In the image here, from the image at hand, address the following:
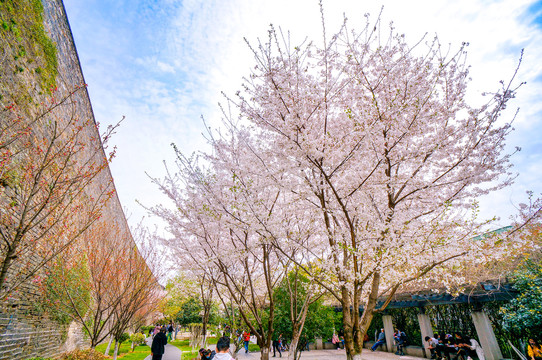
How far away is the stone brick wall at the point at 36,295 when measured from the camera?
5.71 meters

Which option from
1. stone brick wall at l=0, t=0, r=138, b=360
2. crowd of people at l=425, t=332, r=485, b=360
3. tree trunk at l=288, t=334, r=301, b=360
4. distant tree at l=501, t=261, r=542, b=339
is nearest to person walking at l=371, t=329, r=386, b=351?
crowd of people at l=425, t=332, r=485, b=360

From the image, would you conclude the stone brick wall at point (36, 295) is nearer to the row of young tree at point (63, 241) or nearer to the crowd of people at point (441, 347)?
the row of young tree at point (63, 241)

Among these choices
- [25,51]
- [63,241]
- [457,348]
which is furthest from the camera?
[457,348]

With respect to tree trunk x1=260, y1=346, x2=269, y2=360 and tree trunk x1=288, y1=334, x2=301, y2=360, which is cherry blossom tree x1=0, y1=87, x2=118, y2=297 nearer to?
tree trunk x1=260, y1=346, x2=269, y2=360

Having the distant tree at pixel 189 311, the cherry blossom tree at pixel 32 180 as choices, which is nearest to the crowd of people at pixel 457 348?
the cherry blossom tree at pixel 32 180

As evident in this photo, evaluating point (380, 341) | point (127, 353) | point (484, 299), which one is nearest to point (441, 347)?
point (484, 299)

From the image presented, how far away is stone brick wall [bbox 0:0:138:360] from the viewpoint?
5.71 metres

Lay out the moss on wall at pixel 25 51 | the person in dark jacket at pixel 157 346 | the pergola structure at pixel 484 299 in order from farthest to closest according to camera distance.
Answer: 1. the pergola structure at pixel 484 299
2. the person in dark jacket at pixel 157 346
3. the moss on wall at pixel 25 51

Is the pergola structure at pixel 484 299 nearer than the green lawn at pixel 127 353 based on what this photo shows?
Yes

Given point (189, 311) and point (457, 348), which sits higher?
point (189, 311)

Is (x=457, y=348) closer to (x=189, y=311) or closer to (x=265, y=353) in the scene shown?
(x=265, y=353)

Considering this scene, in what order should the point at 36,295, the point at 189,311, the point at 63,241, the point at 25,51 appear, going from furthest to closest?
1. the point at 189,311
2. the point at 63,241
3. the point at 36,295
4. the point at 25,51

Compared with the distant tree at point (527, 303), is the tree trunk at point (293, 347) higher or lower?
lower

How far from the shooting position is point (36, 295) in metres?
7.21
